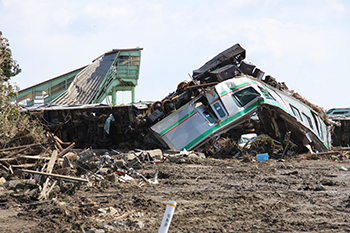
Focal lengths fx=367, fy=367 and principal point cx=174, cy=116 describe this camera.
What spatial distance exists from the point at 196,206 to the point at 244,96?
29.7 ft

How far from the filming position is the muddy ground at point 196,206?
5.13 metres

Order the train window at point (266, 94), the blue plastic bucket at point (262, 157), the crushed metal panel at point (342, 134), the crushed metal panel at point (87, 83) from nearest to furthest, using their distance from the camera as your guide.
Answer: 1. the blue plastic bucket at point (262, 157)
2. the train window at point (266, 94)
3. the crushed metal panel at point (342, 134)
4. the crushed metal panel at point (87, 83)

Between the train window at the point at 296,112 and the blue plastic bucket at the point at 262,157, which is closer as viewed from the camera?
the blue plastic bucket at the point at 262,157

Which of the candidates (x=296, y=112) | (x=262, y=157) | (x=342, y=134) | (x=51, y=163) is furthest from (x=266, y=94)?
(x=51, y=163)

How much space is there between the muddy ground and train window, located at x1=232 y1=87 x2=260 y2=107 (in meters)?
5.41

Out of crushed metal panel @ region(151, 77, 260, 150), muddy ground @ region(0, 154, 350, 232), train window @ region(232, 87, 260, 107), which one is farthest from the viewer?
train window @ region(232, 87, 260, 107)

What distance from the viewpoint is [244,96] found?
48.1ft

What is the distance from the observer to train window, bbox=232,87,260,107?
47.6 ft

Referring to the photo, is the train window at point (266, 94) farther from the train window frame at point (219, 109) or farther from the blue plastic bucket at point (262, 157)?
the blue plastic bucket at point (262, 157)

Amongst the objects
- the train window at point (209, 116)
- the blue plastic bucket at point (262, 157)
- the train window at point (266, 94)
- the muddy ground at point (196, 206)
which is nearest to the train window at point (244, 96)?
the train window at point (266, 94)

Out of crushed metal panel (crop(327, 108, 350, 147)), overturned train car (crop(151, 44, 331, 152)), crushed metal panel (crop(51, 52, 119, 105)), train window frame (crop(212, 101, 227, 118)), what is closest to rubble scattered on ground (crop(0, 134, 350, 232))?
overturned train car (crop(151, 44, 331, 152))

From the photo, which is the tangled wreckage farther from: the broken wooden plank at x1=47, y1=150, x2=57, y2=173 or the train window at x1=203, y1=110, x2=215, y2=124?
the broken wooden plank at x1=47, y1=150, x2=57, y2=173

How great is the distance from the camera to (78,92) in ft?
82.8

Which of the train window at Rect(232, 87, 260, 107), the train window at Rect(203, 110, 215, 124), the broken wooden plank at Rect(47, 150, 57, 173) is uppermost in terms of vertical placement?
the train window at Rect(232, 87, 260, 107)
